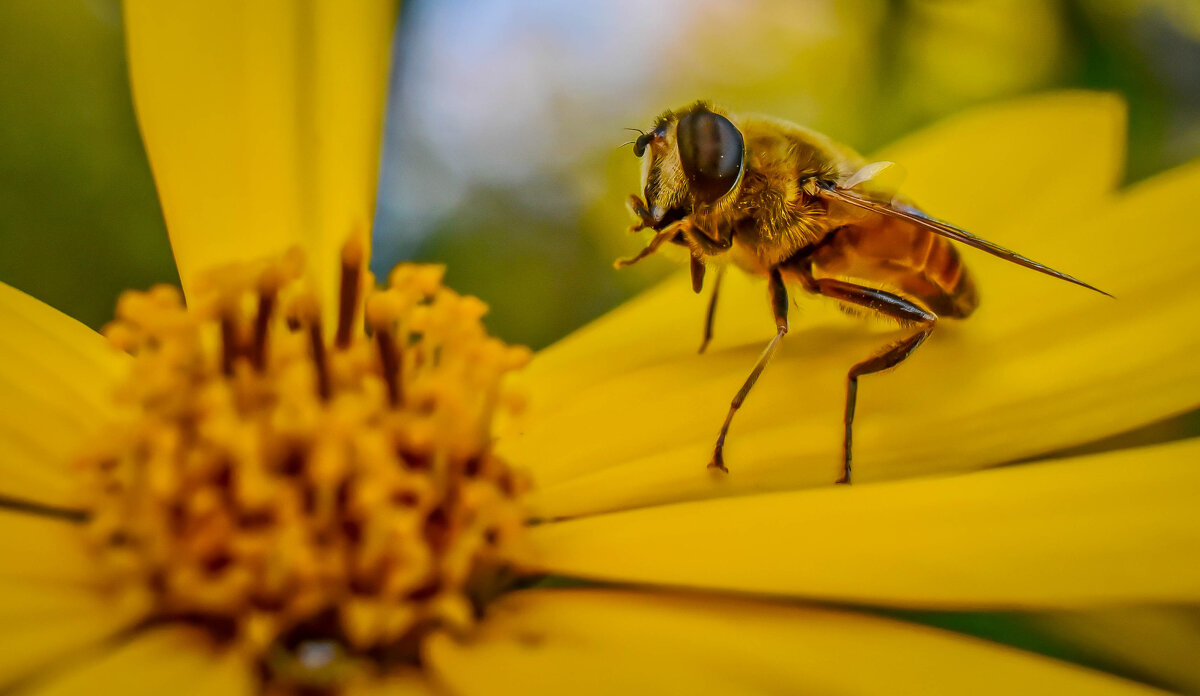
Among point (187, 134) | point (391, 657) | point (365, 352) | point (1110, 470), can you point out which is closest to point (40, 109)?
point (187, 134)

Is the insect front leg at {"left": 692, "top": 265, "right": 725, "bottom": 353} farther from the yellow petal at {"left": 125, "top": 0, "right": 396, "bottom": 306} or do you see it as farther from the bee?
the yellow petal at {"left": 125, "top": 0, "right": 396, "bottom": 306}

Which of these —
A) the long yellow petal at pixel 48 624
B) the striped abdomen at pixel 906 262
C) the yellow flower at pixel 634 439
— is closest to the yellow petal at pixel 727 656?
the yellow flower at pixel 634 439

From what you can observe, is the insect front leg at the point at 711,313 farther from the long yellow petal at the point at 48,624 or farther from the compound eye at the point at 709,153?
the long yellow petal at the point at 48,624

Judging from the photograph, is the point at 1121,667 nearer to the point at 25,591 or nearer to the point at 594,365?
the point at 594,365

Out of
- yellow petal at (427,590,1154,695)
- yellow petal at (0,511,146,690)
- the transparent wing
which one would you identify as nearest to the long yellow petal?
yellow petal at (0,511,146,690)

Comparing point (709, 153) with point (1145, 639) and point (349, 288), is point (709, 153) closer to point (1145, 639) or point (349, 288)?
point (349, 288)

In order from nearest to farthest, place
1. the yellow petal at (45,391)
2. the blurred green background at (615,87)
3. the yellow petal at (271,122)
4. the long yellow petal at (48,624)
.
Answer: the long yellow petal at (48,624)
the yellow petal at (45,391)
the yellow petal at (271,122)
the blurred green background at (615,87)
